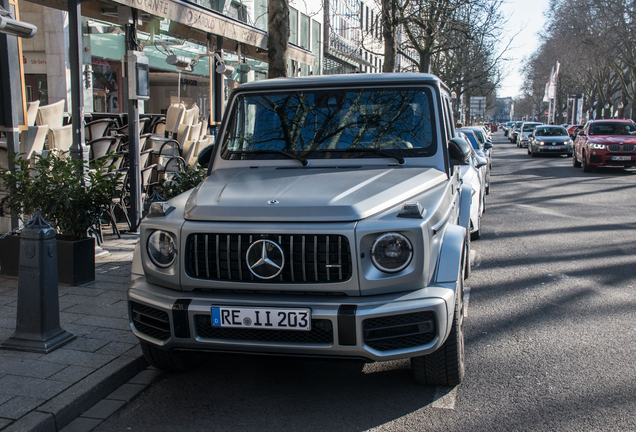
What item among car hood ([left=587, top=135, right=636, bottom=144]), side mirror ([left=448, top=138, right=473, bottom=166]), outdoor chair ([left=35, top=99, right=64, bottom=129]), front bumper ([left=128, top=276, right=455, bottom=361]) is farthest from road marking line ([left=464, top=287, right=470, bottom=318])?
car hood ([left=587, top=135, right=636, bottom=144])

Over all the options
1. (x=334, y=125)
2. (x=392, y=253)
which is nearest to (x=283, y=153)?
(x=334, y=125)

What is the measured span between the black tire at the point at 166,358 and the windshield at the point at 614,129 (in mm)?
20282

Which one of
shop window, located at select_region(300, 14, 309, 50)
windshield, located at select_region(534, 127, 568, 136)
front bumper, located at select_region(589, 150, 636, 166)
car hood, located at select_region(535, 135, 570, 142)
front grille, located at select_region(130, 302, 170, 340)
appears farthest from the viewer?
shop window, located at select_region(300, 14, 309, 50)

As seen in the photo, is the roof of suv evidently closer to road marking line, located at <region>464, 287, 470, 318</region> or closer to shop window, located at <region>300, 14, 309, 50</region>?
road marking line, located at <region>464, 287, 470, 318</region>

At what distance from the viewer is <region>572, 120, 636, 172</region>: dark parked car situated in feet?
66.2

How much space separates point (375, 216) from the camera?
11.0 feet

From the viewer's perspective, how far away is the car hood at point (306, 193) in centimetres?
337

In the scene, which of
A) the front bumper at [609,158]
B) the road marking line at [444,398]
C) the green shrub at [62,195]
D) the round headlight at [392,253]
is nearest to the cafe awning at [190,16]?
the green shrub at [62,195]

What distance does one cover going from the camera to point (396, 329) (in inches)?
129

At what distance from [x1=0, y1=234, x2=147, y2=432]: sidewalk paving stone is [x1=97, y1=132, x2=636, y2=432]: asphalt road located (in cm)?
20

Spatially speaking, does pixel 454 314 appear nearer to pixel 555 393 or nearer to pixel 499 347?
pixel 555 393

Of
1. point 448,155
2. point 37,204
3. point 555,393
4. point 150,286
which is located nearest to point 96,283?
point 37,204

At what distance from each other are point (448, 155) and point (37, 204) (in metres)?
3.82

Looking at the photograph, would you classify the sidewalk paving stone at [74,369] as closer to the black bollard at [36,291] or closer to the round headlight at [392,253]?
the black bollard at [36,291]
